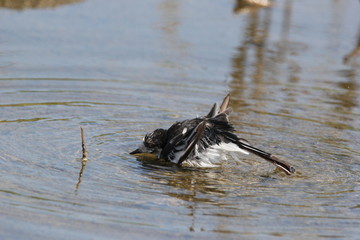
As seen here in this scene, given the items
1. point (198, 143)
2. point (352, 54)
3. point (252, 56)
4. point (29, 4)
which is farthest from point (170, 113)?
point (29, 4)

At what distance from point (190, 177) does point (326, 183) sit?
1416 mm

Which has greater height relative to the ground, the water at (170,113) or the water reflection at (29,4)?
the water reflection at (29,4)

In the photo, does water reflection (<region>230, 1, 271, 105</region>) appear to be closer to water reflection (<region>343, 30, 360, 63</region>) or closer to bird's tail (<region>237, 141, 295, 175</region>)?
water reflection (<region>343, 30, 360, 63</region>)

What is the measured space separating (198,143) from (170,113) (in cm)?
180

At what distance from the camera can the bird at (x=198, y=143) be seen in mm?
7621

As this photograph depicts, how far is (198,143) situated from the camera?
25.7 feet

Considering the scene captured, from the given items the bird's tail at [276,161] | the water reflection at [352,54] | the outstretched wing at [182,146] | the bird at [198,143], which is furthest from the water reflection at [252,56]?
the bird's tail at [276,161]

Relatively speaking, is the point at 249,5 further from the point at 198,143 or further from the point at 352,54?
the point at 198,143

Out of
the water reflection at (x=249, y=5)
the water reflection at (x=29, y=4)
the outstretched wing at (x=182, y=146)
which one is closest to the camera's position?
the outstretched wing at (x=182, y=146)

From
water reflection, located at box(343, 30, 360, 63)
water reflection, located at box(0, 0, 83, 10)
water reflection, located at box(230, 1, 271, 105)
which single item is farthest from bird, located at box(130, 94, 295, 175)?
water reflection, located at box(0, 0, 83, 10)

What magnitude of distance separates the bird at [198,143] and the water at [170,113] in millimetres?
202

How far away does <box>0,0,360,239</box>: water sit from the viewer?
20.0 ft

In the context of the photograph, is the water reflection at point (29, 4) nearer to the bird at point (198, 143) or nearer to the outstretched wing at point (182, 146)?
the bird at point (198, 143)

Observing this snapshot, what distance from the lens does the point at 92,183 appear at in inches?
268
